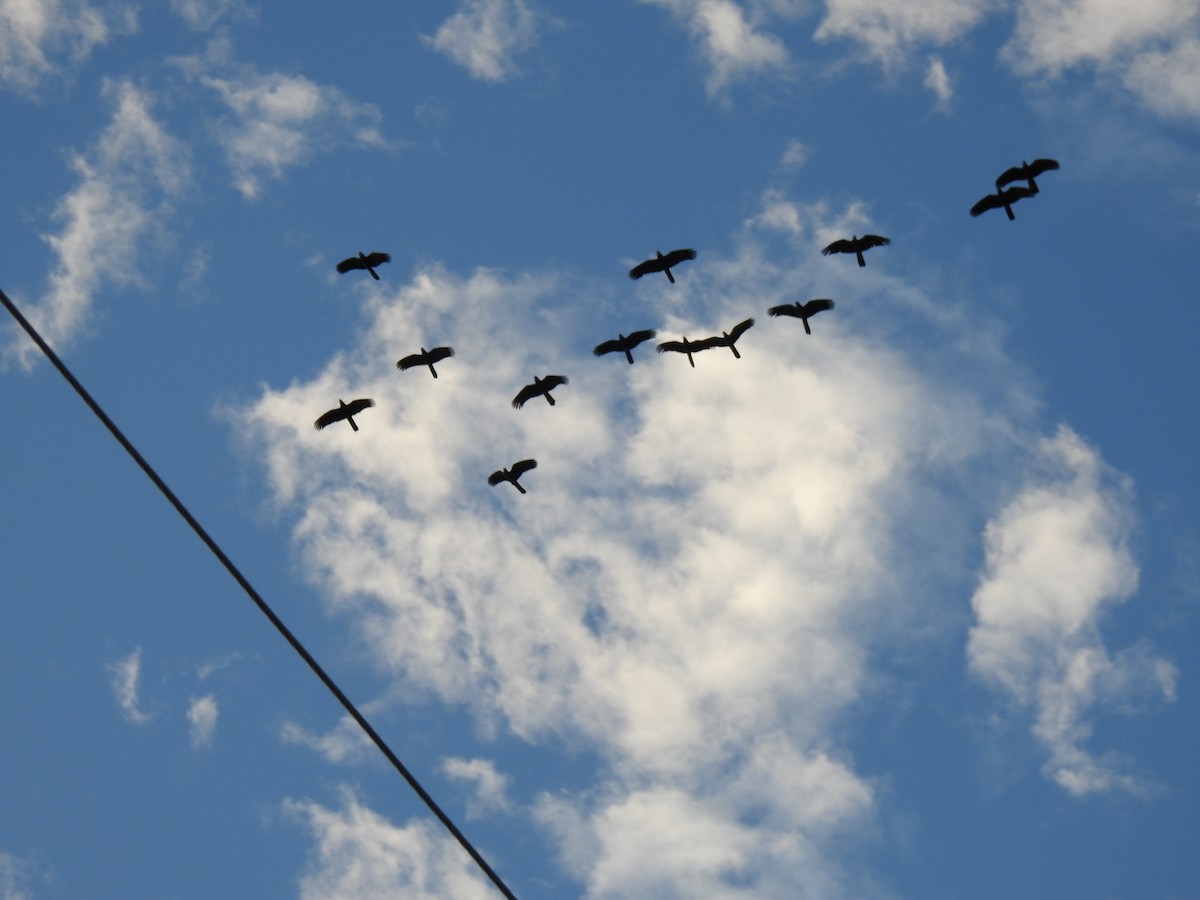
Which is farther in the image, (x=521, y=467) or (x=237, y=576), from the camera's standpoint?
(x=521, y=467)

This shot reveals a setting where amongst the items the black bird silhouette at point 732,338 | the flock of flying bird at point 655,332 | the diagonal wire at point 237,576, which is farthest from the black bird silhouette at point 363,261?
the diagonal wire at point 237,576

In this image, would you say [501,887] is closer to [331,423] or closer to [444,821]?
[444,821]

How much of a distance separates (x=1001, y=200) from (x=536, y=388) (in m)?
17.8

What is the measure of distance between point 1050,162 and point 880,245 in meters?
6.40

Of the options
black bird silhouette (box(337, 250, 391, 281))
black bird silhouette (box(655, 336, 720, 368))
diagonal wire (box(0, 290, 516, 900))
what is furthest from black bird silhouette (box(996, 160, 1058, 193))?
diagonal wire (box(0, 290, 516, 900))

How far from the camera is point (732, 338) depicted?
2202 inches

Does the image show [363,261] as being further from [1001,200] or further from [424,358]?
[1001,200]

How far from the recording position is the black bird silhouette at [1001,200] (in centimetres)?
5322

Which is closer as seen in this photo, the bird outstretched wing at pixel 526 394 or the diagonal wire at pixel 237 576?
the diagonal wire at pixel 237 576

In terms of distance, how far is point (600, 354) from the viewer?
56.3 meters

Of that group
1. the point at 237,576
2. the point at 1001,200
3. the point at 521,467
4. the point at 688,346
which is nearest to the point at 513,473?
the point at 521,467

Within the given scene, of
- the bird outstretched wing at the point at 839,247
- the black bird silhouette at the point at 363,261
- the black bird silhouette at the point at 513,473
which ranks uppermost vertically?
the black bird silhouette at the point at 363,261

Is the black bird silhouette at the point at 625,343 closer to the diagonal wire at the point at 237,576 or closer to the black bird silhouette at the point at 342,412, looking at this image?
the black bird silhouette at the point at 342,412

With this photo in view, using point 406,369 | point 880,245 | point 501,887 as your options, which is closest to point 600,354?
point 406,369
